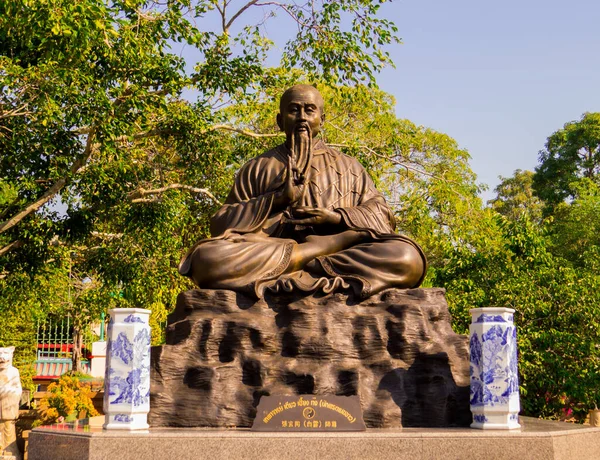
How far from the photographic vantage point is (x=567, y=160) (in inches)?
1006


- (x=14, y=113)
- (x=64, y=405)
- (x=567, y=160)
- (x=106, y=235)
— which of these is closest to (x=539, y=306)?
(x=64, y=405)

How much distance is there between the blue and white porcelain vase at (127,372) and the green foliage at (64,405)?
18.7ft

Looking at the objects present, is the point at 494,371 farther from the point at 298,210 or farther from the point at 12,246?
the point at 12,246

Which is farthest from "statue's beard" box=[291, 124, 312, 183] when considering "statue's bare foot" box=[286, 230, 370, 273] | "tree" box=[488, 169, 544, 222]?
"tree" box=[488, 169, 544, 222]

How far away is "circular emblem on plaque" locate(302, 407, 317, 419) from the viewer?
579cm

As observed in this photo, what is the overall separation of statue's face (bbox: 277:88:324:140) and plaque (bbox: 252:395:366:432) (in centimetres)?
300

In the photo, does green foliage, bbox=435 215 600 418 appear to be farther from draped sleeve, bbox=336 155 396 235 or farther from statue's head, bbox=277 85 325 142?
statue's head, bbox=277 85 325 142

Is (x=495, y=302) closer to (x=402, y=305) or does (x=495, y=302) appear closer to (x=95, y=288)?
(x=402, y=305)

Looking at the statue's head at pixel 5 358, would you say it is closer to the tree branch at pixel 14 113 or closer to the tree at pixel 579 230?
the tree branch at pixel 14 113

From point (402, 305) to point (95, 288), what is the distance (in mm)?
11091

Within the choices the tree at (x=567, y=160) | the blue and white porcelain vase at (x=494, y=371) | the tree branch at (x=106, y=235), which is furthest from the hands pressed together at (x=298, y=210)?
the tree at (x=567, y=160)

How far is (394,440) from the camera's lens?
5.36m

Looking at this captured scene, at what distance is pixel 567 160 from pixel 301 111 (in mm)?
19464

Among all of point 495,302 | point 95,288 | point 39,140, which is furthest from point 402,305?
point 95,288
